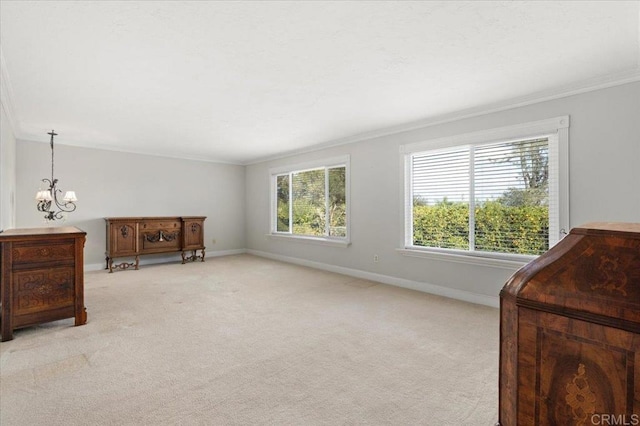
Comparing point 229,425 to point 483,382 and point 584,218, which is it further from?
point 584,218

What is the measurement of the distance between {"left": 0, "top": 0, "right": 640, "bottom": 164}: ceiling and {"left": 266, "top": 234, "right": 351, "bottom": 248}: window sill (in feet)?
6.93

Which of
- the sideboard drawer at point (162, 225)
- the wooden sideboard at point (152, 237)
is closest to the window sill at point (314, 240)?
the wooden sideboard at point (152, 237)

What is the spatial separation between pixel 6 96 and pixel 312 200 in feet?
14.5

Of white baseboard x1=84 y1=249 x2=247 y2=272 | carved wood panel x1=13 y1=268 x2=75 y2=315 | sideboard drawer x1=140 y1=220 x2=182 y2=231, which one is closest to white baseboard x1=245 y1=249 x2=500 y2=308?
white baseboard x1=84 y1=249 x2=247 y2=272

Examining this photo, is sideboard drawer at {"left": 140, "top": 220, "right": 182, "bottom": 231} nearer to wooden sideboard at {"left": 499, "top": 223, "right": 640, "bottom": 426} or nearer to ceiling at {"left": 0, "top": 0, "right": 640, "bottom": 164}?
ceiling at {"left": 0, "top": 0, "right": 640, "bottom": 164}

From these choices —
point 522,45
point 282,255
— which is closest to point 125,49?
point 522,45

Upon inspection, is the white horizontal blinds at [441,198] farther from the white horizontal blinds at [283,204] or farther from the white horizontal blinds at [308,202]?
the white horizontal blinds at [283,204]

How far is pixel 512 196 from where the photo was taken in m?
3.52

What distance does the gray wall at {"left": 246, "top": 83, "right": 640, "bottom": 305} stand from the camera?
2.83 m

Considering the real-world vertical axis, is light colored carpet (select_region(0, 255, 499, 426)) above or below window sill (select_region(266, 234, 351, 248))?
below

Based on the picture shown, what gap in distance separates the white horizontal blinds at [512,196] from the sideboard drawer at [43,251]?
4489 mm

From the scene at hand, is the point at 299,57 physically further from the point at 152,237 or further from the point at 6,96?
the point at 152,237

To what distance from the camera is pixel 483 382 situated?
205 cm

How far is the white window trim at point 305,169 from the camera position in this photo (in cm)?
529
